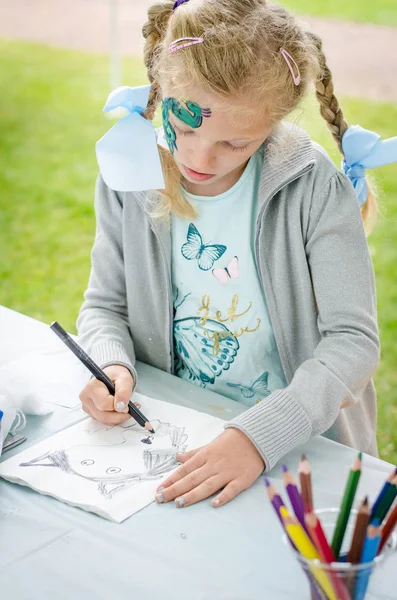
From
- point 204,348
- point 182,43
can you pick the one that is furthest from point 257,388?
point 182,43

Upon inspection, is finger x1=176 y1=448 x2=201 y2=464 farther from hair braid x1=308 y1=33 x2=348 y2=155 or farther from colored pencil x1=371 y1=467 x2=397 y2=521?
hair braid x1=308 y1=33 x2=348 y2=155

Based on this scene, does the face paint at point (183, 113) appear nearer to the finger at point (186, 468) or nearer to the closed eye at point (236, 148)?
the closed eye at point (236, 148)

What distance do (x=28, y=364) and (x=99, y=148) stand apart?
0.37m

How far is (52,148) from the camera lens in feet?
12.7

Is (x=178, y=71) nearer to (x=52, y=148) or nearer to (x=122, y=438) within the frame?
(x=122, y=438)

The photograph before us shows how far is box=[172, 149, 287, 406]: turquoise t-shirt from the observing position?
49.8 inches

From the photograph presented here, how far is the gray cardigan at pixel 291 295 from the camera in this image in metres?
1.07

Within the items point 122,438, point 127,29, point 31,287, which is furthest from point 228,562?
point 127,29

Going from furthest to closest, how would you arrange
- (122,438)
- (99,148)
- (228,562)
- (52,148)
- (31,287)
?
(52,148)
(31,287)
(99,148)
(122,438)
(228,562)

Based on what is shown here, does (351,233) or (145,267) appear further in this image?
(145,267)

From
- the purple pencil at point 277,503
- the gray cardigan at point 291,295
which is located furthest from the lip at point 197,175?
the purple pencil at point 277,503

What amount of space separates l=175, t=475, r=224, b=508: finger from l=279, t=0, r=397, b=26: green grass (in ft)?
14.4

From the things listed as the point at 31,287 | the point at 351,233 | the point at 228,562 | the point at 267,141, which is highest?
the point at 267,141

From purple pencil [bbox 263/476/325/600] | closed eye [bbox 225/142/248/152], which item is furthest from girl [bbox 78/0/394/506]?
purple pencil [bbox 263/476/325/600]
